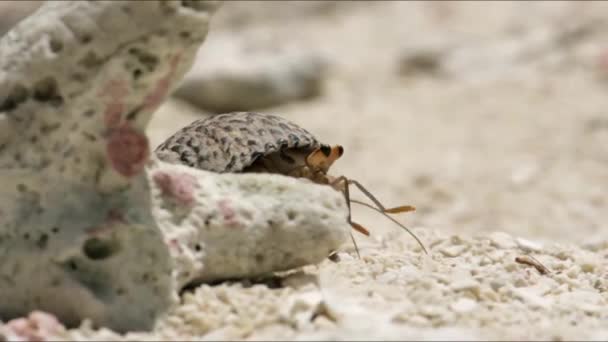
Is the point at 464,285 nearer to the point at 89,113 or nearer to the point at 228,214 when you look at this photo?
the point at 228,214

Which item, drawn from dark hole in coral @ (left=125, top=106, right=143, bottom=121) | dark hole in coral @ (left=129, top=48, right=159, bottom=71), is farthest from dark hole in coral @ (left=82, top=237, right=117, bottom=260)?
dark hole in coral @ (left=129, top=48, right=159, bottom=71)

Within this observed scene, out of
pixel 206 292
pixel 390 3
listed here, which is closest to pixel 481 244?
pixel 206 292

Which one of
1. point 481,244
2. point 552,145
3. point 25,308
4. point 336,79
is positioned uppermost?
point 25,308

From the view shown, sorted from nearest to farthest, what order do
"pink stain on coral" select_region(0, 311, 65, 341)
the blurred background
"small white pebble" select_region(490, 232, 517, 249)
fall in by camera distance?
"pink stain on coral" select_region(0, 311, 65, 341), "small white pebble" select_region(490, 232, 517, 249), the blurred background

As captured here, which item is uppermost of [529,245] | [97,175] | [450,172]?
[97,175]

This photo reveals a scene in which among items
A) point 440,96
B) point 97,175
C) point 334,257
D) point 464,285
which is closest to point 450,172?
point 440,96

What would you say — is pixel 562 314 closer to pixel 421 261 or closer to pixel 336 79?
pixel 421 261

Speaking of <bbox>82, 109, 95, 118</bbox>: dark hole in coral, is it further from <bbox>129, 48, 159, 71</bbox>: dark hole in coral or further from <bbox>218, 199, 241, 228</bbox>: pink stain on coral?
<bbox>218, 199, 241, 228</bbox>: pink stain on coral
